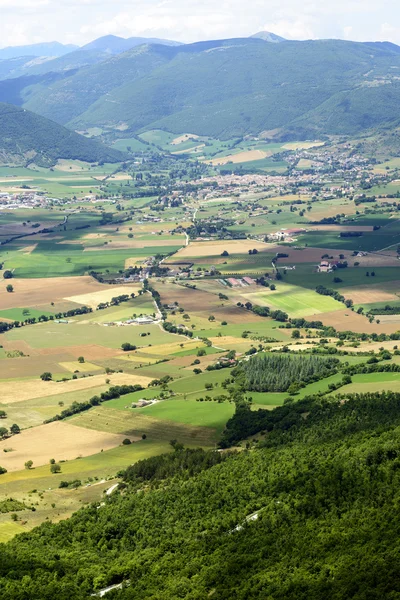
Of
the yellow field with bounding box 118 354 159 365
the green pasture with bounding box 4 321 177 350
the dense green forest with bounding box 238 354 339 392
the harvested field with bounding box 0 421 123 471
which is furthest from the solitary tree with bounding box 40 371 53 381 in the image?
the dense green forest with bounding box 238 354 339 392

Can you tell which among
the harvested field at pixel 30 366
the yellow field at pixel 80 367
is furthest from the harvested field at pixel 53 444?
the yellow field at pixel 80 367

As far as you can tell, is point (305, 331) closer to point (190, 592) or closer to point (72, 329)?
point (72, 329)

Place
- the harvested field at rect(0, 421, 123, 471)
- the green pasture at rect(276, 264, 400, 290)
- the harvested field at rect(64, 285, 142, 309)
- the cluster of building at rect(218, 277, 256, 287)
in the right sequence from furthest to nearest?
the cluster of building at rect(218, 277, 256, 287), the green pasture at rect(276, 264, 400, 290), the harvested field at rect(64, 285, 142, 309), the harvested field at rect(0, 421, 123, 471)

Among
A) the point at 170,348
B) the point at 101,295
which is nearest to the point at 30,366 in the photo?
the point at 170,348

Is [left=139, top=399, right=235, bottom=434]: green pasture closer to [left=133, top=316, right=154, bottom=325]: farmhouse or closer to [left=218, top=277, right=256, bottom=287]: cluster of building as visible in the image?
[left=133, top=316, right=154, bottom=325]: farmhouse

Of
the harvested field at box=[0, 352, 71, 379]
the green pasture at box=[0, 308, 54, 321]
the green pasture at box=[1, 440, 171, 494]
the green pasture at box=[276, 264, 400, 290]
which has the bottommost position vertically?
the green pasture at box=[276, 264, 400, 290]

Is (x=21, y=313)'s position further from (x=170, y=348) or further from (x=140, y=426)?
(x=140, y=426)
